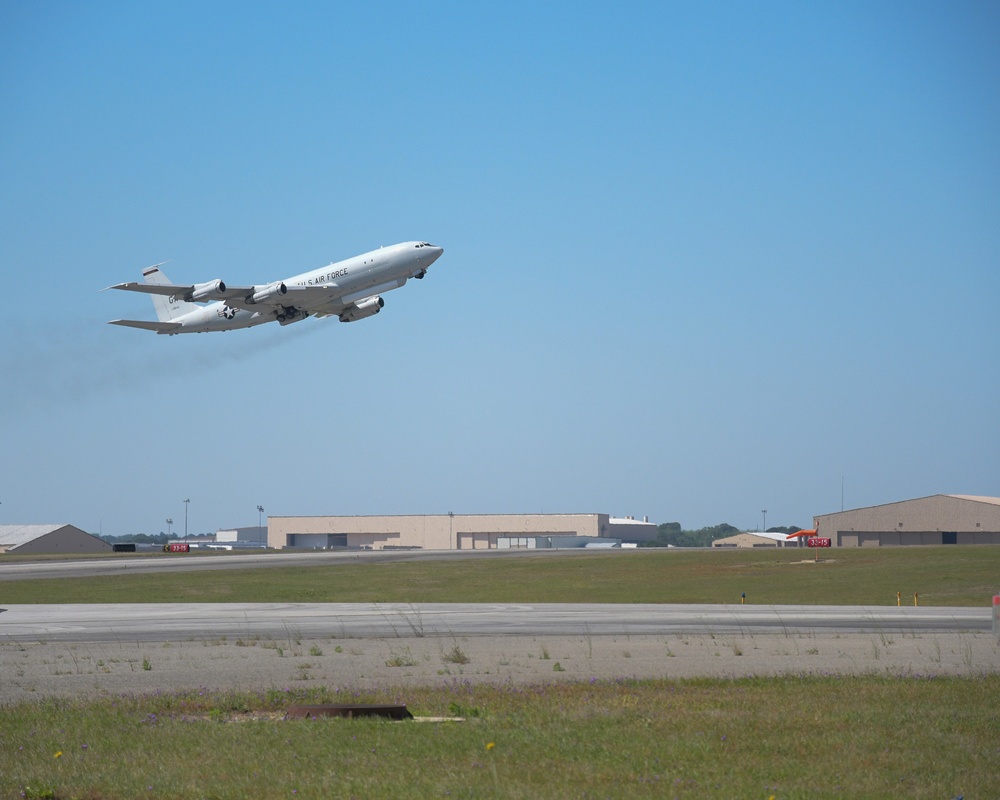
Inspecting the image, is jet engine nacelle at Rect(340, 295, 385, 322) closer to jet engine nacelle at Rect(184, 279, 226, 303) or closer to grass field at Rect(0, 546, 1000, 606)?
jet engine nacelle at Rect(184, 279, 226, 303)

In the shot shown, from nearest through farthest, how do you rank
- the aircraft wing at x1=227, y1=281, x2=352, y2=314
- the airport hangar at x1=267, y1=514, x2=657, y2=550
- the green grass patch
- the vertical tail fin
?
1. the green grass patch
2. the aircraft wing at x1=227, y1=281, x2=352, y2=314
3. the vertical tail fin
4. the airport hangar at x1=267, y1=514, x2=657, y2=550

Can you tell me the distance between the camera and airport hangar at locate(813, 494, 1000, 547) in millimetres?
113188

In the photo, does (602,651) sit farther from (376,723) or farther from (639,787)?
(639,787)

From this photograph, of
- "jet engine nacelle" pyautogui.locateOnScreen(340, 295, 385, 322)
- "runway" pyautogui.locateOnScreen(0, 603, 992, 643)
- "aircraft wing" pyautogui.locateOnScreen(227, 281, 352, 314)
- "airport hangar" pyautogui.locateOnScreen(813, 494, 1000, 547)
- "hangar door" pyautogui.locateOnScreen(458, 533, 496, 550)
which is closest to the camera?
"runway" pyautogui.locateOnScreen(0, 603, 992, 643)

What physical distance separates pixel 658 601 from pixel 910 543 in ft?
254

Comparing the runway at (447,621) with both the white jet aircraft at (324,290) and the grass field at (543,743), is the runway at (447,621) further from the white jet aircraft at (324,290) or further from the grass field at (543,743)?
the white jet aircraft at (324,290)

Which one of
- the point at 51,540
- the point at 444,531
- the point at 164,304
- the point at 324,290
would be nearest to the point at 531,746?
the point at 324,290

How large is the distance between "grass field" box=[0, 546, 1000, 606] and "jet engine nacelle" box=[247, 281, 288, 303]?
16.6m

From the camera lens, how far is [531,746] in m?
13.1

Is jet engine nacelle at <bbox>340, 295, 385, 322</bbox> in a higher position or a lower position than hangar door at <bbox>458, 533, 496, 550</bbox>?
higher

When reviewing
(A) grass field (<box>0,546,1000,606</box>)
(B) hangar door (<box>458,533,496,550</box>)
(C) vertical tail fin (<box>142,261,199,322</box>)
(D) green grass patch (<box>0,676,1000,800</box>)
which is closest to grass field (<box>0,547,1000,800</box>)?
(D) green grass patch (<box>0,676,1000,800</box>)

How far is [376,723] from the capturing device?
14.7m

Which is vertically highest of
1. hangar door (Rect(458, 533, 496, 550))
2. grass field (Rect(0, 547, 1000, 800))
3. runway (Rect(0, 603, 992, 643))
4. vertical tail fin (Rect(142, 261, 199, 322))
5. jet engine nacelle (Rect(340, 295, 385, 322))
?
vertical tail fin (Rect(142, 261, 199, 322))

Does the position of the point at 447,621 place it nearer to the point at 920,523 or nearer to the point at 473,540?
the point at 920,523
